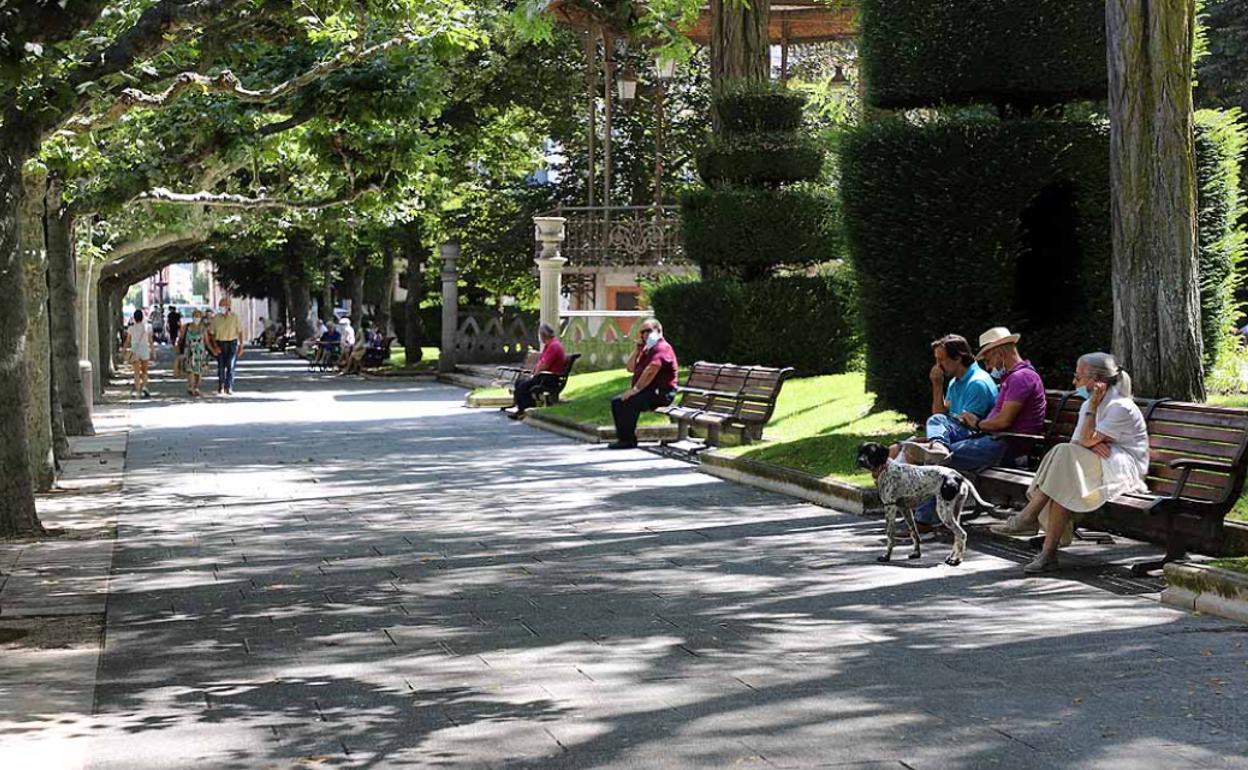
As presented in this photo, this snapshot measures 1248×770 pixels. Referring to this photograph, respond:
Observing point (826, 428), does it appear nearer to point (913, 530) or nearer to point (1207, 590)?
point (913, 530)

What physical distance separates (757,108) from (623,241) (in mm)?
14569

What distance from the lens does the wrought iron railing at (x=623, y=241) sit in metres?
41.1

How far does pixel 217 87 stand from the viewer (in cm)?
1612

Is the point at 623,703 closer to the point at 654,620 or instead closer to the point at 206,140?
the point at 654,620

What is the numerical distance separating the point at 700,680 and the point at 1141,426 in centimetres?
440

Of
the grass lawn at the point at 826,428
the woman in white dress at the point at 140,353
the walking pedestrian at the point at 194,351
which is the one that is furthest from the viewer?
the walking pedestrian at the point at 194,351

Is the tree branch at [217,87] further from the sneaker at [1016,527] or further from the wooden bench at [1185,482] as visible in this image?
the wooden bench at [1185,482]

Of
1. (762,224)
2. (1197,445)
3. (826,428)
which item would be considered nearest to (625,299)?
(762,224)

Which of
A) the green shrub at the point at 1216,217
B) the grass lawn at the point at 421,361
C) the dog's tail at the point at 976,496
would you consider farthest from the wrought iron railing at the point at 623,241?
the dog's tail at the point at 976,496

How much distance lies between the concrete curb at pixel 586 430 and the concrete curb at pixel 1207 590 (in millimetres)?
12760

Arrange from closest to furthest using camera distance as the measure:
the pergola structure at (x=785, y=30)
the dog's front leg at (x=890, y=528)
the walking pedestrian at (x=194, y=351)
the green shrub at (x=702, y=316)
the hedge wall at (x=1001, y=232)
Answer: the dog's front leg at (x=890, y=528)
the hedge wall at (x=1001, y=232)
the green shrub at (x=702, y=316)
the pergola structure at (x=785, y=30)
the walking pedestrian at (x=194, y=351)

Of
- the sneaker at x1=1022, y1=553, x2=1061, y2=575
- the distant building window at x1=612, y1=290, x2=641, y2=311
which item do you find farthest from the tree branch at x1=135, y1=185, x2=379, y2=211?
the distant building window at x1=612, y1=290, x2=641, y2=311

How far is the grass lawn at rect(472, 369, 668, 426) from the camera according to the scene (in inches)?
952

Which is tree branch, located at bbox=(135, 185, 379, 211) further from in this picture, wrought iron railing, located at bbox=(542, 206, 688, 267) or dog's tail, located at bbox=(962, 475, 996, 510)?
wrought iron railing, located at bbox=(542, 206, 688, 267)
